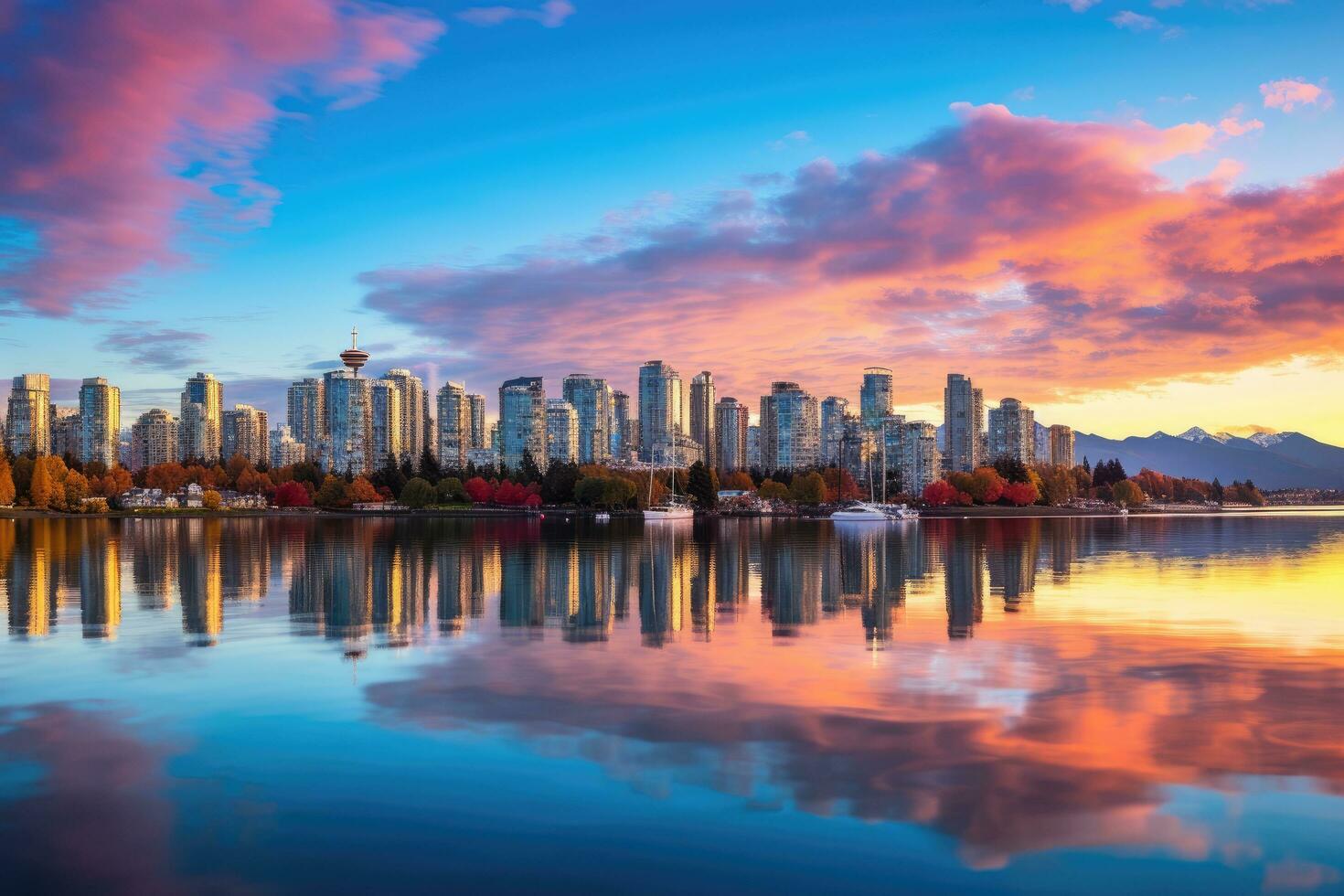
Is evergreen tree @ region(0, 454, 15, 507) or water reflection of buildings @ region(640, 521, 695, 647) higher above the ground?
evergreen tree @ region(0, 454, 15, 507)

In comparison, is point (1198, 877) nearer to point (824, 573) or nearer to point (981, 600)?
point (981, 600)

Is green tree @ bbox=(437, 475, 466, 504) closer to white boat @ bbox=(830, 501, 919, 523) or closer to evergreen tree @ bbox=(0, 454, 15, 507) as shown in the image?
evergreen tree @ bbox=(0, 454, 15, 507)

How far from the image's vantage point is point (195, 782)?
13.0 meters

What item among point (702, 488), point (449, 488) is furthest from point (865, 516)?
point (449, 488)

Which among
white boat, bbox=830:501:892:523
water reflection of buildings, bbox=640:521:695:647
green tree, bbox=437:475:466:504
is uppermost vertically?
green tree, bbox=437:475:466:504

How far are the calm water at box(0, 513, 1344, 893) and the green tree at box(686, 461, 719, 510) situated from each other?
153 metres

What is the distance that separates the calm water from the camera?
1043 centimetres

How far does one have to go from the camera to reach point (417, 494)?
7539 inches

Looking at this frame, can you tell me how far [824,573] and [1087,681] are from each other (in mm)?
25018

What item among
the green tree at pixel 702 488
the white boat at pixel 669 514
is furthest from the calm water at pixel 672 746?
the green tree at pixel 702 488

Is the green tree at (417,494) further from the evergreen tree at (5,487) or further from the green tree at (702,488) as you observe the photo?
the evergreen tree at (5,487)

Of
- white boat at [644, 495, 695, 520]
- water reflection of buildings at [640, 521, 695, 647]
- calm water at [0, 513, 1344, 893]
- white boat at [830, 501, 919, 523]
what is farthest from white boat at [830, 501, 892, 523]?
calm water at [0, 513, 1344, 893]

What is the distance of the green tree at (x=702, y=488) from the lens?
609 feet

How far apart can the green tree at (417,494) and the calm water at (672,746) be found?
16146 cm
